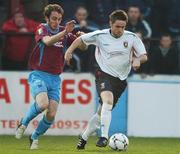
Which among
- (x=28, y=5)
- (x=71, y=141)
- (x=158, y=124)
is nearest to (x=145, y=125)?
(x=158, y=124)

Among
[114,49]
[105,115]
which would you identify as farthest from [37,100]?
[114,49]

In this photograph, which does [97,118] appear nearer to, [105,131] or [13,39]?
[105,131]

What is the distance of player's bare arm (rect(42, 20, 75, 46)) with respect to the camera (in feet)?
38.9

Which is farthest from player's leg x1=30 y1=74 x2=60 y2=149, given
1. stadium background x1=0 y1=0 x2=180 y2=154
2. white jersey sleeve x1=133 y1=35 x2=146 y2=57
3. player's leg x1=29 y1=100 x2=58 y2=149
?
stadium background x1=0 y1=0 x2=180 y2=154

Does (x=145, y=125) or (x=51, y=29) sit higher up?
(x=51, y=29)

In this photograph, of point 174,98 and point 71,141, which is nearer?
point 71,141

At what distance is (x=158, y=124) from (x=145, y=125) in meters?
0.27

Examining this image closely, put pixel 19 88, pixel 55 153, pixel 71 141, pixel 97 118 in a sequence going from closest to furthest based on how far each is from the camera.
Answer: pixel 55 153 < pixel 97 118 < pixel 71 141 < pixel 19 88

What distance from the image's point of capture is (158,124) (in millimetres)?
16656

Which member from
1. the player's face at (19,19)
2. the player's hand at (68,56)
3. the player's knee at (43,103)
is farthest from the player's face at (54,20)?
the player's face at (19,19)

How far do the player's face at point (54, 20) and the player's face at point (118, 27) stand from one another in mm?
860

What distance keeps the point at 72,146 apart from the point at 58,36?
2.23 meters

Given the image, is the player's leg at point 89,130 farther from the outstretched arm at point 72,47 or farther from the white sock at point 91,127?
the outstretched arm at point 72,47

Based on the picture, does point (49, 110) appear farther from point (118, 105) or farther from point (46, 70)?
point (118, 105)
